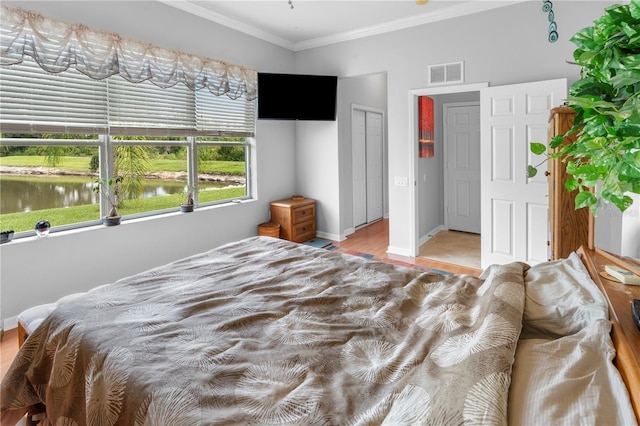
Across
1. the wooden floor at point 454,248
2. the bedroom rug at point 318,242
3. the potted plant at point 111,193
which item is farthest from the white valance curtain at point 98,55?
the wooden floor at point 454,248

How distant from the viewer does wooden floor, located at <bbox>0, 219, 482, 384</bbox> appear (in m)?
2.60

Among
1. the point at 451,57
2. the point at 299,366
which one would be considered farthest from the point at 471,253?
the point at 299,366

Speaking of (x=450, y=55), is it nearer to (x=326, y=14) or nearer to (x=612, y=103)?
(x=326, y=14)

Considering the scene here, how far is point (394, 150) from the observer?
479 centimetres

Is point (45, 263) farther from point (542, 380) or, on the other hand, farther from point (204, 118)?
point (542, 380)

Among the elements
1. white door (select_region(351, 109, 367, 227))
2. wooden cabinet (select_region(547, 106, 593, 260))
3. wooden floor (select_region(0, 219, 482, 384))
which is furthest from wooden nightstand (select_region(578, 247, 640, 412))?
white door (select_region(351, 109, 367, 227))

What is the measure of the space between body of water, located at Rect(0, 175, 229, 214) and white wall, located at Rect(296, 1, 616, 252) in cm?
348

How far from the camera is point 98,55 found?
3205 mm

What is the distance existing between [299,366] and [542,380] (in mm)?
677

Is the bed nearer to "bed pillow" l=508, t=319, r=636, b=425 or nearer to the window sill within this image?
"bed pillow" l=508, t=319, r=636, b=425

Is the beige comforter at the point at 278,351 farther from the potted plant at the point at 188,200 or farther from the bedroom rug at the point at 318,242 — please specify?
the bedroom rug at the point at 318,242

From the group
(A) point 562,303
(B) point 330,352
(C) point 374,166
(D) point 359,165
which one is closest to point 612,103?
(A) point 562,303

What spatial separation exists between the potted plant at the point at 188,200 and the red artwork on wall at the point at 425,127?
10.1ft

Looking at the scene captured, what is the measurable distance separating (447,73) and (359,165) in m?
2.33
